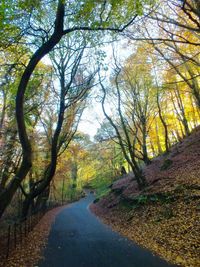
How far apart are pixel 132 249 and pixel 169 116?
23363 mm

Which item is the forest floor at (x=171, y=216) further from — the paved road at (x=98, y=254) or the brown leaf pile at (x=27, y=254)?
the brown leaf pile at (x=27, y=254)

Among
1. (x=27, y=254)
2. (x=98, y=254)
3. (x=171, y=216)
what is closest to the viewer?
(x=98, y=254)

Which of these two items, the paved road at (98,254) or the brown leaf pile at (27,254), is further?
the brown leaf pile at (27,254)

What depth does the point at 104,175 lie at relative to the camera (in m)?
44.8

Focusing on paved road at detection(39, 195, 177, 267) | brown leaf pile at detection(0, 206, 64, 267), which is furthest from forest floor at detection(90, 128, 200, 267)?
brown leaf pile at detection(0, 206, 64, 267)

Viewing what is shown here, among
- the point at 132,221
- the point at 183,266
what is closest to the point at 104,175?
the point at 132,221

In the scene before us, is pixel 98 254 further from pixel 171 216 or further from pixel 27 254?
pixel 171 216

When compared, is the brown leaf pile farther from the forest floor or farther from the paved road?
the forest floor

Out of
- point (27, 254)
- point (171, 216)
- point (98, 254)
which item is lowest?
point (98, 254)

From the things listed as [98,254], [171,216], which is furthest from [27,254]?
[171,216]

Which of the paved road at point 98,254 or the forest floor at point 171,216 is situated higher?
the forest floor at point 171,216

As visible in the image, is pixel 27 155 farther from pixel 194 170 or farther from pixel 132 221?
pixel 194 170

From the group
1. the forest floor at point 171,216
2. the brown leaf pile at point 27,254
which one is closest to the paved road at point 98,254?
the brown leaf pile at point 27,254

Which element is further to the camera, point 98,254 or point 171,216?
point 171,216
